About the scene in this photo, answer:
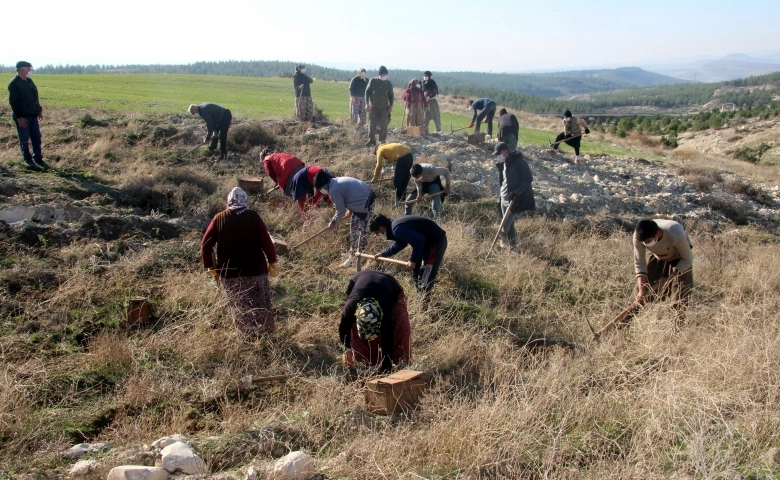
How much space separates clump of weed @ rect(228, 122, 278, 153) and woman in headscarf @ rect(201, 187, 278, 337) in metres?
7.02

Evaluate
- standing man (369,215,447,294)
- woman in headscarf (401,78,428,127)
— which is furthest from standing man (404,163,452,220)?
woman in headscarf (401,78,428,127)

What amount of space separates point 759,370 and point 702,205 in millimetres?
10214

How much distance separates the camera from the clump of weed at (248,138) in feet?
39.2

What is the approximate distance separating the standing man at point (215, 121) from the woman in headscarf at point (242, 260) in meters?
5.97

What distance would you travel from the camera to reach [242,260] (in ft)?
16.9

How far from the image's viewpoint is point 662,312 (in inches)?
220

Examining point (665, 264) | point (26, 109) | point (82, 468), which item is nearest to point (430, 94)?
point (26, 109)

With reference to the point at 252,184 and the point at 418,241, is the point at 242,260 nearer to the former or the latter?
the point at 418,241

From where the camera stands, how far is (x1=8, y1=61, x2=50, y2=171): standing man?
27.3ft

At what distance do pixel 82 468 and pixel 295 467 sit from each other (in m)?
1.17

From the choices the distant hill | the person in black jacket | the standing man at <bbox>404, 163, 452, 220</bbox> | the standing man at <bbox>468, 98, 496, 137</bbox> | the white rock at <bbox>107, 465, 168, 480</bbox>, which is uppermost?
the distant hill

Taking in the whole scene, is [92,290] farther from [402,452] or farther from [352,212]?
[402,452]

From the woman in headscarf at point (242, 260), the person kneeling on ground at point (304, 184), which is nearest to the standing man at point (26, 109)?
the person kneeling on ground at point (304, 184)

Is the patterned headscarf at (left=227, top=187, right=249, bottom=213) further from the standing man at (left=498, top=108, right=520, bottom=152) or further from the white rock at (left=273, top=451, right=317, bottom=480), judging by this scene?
the standing man at (left=498, top=108, right=520, bottom=152)
